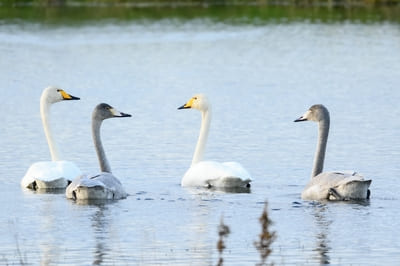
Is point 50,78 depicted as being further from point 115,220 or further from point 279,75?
point 115,220

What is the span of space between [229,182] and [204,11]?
3939 centimetres

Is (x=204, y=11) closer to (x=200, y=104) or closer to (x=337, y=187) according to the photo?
(x=200, y=104)

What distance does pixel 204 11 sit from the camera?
5266 centimetres

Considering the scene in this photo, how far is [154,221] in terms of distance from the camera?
1166cm

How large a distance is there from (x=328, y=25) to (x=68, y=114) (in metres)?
24.8

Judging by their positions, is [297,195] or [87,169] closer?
[297,195]

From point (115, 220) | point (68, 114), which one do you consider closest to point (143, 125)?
point (68, 114)

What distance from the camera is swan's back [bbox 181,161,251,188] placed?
13.6 metres

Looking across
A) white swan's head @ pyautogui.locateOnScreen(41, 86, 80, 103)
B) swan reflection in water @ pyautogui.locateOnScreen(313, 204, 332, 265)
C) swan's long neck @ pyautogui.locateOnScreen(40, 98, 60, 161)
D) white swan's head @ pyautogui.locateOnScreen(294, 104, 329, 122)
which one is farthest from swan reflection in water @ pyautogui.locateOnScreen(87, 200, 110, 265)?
white swan's head @ pyautogui.locateOnScreen(41, 86, 80, 103)

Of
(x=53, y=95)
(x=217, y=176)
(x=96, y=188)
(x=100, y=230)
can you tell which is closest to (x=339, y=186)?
(x=217, y=176)

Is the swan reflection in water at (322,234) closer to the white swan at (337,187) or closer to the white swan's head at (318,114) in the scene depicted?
the white swan at (337,187)

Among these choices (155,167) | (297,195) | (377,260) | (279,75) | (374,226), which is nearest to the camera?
(377,260)

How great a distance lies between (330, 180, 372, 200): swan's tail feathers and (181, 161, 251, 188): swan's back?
1394mm

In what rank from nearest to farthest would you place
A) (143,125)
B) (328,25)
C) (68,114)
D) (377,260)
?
(377,260) < (143,125) < (68,114) < (328,25)
